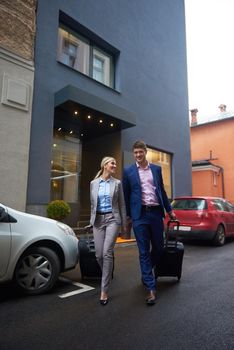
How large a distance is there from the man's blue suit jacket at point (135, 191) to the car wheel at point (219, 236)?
529 cm

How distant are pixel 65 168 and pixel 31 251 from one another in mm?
6111

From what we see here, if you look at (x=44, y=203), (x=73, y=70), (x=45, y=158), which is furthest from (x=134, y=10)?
(x=44, y=203)

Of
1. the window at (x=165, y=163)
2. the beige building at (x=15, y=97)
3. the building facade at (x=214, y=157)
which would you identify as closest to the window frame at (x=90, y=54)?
the beige building at (x=15, y=97)

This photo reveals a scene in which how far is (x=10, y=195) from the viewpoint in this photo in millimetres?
7625

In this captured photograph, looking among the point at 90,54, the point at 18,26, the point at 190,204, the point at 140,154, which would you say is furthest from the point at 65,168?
the point at 140,154

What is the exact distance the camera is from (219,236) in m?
8.84

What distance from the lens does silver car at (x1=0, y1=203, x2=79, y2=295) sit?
3867 mm

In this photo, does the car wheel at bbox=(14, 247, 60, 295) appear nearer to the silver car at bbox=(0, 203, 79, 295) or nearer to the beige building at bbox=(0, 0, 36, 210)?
the silver car at bbox=(0, 203, 79, 295)

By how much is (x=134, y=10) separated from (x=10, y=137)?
9434 mm

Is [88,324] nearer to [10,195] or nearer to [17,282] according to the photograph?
[17,282]

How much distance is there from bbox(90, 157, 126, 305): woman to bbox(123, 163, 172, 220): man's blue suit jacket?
12 cm

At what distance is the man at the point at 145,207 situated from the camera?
3809 millimetres

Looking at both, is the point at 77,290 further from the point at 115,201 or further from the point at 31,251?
the point at 115,201

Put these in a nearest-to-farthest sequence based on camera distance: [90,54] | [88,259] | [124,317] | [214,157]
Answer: [124,317] → [88,259] → [90,54] → [214,157]
